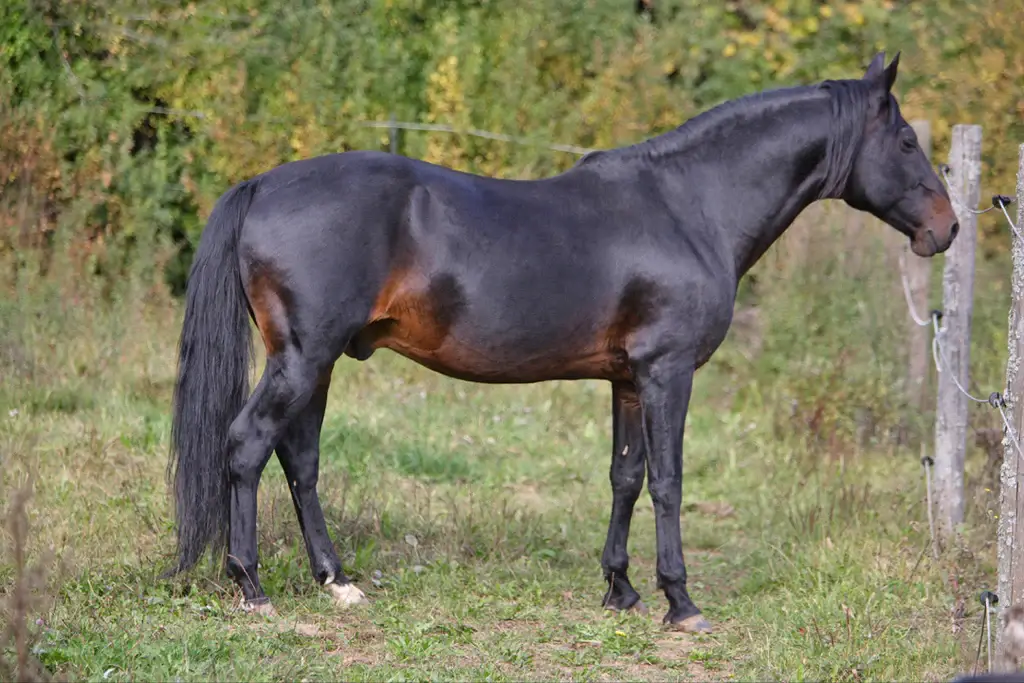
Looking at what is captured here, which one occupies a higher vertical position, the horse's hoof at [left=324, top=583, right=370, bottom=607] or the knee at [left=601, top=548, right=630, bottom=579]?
the knee at [left=601, top=548, right=630, bottom=579]

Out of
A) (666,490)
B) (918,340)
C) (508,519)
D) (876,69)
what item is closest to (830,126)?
(876,69)

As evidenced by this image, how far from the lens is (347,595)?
503cm

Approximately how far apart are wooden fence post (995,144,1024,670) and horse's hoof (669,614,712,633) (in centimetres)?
143

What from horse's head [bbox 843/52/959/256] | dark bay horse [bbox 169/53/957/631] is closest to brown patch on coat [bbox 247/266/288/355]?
dark bay horse [bbox 169/53/957/631]

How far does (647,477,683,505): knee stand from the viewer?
5.03 m

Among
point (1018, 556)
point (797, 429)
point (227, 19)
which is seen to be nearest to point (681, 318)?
point (1018, 556)

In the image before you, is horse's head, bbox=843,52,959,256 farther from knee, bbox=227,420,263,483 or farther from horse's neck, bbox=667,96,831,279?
knee, bbox=227,420,263,483

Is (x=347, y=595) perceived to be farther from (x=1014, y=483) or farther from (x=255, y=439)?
(x=1014, y=483)

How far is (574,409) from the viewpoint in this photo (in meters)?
8.45

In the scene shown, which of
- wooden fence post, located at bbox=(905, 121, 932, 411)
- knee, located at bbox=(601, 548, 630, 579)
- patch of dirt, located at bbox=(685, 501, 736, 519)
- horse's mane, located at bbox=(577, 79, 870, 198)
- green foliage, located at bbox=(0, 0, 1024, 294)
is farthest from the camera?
green foliage, located at bbox=(0, 0, 1024, 294)

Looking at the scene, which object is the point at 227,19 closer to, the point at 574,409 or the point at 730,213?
the point at 574,409

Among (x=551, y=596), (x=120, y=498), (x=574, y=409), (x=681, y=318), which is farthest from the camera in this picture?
(x=574, y=409)

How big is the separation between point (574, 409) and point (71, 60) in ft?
15.0

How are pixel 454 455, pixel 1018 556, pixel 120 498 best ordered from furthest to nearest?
pixel 454 455, pixel 120 498, pixel 1018 556
